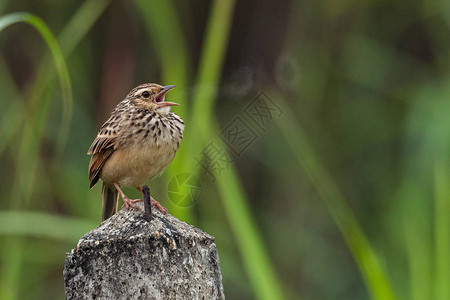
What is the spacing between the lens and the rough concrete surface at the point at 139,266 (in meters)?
1.80

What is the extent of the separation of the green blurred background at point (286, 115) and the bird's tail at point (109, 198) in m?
1.18

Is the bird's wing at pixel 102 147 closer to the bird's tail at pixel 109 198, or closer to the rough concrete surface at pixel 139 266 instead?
the bird's tail at pixel 109 198

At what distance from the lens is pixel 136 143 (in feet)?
12.1

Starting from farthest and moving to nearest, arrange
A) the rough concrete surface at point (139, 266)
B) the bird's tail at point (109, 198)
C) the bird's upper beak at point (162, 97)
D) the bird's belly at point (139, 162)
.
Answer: the bird's tail at point (109, 198), the bird's upper beak at point (162, 97), the bird's belly at point (139, 162), the rough concrete surface at point (139, 266)

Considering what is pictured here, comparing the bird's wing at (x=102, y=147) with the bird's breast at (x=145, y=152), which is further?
the bird's wing at (x=102, y=147)

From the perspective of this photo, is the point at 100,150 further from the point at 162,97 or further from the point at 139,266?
the point at 139,266

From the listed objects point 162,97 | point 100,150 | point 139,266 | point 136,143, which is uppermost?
point 162,97

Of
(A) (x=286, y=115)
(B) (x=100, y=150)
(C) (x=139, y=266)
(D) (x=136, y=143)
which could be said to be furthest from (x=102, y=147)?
(C) (x=139, y=266)

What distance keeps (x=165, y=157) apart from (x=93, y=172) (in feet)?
1.56

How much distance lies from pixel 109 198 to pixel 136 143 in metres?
0.44

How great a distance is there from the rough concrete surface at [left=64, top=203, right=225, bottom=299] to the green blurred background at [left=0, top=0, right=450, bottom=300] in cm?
317

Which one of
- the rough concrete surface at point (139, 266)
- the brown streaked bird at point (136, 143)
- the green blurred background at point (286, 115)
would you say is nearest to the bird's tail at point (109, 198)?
the brown streaked bird at point (136, 143)

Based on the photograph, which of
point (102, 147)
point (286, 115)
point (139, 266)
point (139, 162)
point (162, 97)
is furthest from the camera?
point (286, 115)

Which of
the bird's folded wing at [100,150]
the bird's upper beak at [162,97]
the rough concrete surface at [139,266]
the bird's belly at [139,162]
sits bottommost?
the rough concrete surface at [139,266]
